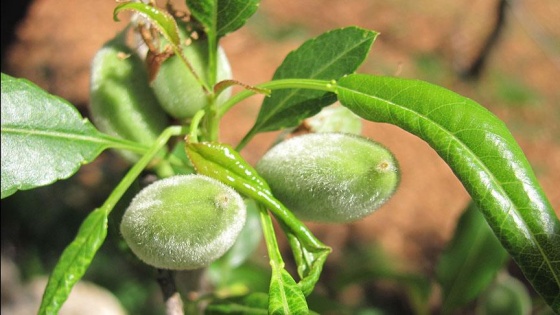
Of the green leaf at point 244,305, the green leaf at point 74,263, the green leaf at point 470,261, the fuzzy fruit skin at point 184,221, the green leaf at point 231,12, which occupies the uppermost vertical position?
the green leaf at point 231,12

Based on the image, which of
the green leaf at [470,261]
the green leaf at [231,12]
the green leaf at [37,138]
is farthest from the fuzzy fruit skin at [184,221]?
the green leaf at [470,261]

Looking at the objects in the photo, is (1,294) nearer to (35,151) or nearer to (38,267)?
(38,267)

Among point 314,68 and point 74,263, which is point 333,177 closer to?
point 314,68

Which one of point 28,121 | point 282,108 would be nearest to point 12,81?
point 28,121

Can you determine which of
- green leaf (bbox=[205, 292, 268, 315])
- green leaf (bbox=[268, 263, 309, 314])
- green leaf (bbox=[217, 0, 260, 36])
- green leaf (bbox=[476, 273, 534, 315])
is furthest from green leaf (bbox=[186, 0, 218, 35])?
green leaf (bbox=[476, 273, 534, 315])

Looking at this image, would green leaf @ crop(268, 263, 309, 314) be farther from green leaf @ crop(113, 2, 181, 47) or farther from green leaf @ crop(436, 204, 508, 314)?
green leaf @ crop(436, 204, 508, 314)

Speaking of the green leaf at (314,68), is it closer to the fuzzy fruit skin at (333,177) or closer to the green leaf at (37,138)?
the fuzzy fruit skin at (333,177)

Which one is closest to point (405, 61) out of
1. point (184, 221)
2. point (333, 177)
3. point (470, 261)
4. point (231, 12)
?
point (470, 261)
